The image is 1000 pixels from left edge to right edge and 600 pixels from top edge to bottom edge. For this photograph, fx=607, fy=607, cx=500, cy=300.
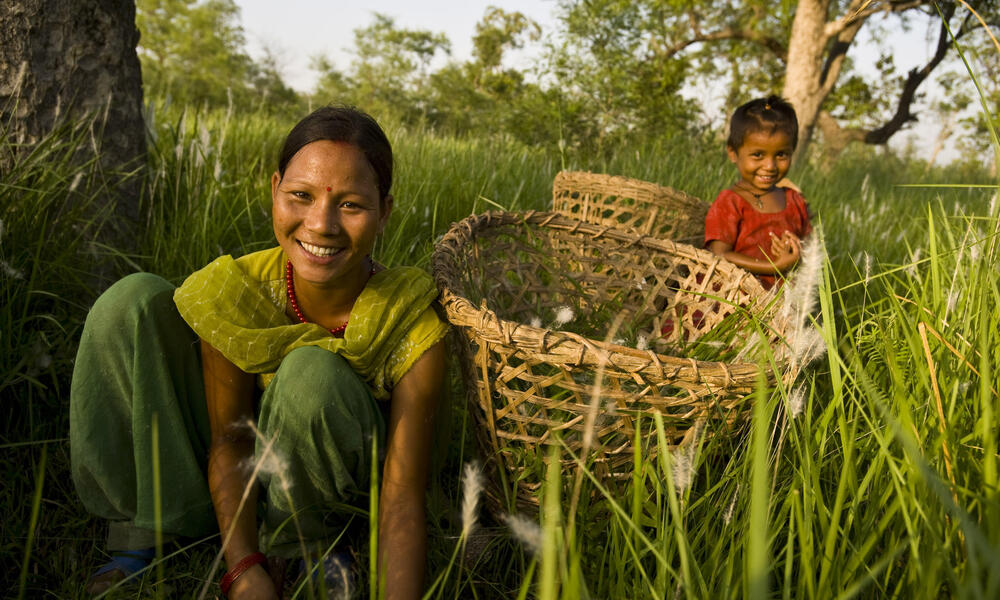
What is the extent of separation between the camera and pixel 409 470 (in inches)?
49.8

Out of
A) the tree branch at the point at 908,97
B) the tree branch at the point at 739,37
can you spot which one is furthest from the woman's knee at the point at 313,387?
the tree branch at the point at 908,97

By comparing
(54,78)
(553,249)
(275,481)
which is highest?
(54,78)

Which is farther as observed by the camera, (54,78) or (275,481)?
(54,78)

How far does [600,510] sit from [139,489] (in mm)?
1001

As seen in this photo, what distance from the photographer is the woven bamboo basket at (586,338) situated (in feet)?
3.44

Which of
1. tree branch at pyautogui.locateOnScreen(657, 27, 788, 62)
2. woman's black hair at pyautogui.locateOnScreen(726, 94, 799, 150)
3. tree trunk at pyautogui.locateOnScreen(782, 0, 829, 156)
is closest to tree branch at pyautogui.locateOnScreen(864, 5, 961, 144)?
tree branch at pyautogui.locateOnScreen(657, 27, 788, 62)

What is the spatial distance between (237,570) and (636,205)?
2041 mm

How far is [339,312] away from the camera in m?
1.42

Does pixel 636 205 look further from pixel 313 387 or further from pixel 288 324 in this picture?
pixel 313 387

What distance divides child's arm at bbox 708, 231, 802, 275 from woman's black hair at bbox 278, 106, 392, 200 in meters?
1.48

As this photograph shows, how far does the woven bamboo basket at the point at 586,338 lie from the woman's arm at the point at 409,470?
0.33ft

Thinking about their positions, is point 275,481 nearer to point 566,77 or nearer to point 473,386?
point 473,386

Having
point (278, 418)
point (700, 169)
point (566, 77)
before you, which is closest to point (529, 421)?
point (278, 418)

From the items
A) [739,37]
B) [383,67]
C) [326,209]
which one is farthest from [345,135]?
[383,67]
